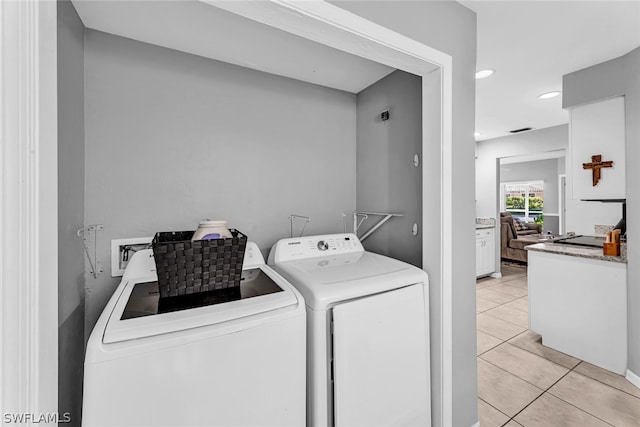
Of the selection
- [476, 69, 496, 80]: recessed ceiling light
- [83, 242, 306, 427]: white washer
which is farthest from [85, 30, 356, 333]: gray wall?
[476, 69, 496, 80]: recessed ceiling light

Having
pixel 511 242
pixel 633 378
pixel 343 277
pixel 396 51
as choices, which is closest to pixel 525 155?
pixel 511 242

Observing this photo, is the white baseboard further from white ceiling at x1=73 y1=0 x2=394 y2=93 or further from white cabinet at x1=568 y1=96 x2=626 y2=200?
white ceiling at x1=73 y1=0 x2=394 y2=93

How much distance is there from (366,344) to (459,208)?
0.87 meters

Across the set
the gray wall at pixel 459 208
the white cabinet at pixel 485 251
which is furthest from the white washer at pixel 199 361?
the white cabinet at pixel 485 251

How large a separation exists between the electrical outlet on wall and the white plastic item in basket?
0.40m

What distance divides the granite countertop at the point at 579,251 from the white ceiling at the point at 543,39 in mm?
1473

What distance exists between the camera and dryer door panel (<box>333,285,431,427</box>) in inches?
44.9

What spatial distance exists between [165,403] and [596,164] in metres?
3.25

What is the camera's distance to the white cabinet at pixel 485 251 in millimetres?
4383

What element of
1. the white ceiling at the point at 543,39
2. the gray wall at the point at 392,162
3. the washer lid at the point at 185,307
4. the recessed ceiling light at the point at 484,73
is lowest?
the washer lid at the point at 185,307

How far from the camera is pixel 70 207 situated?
120 cm
